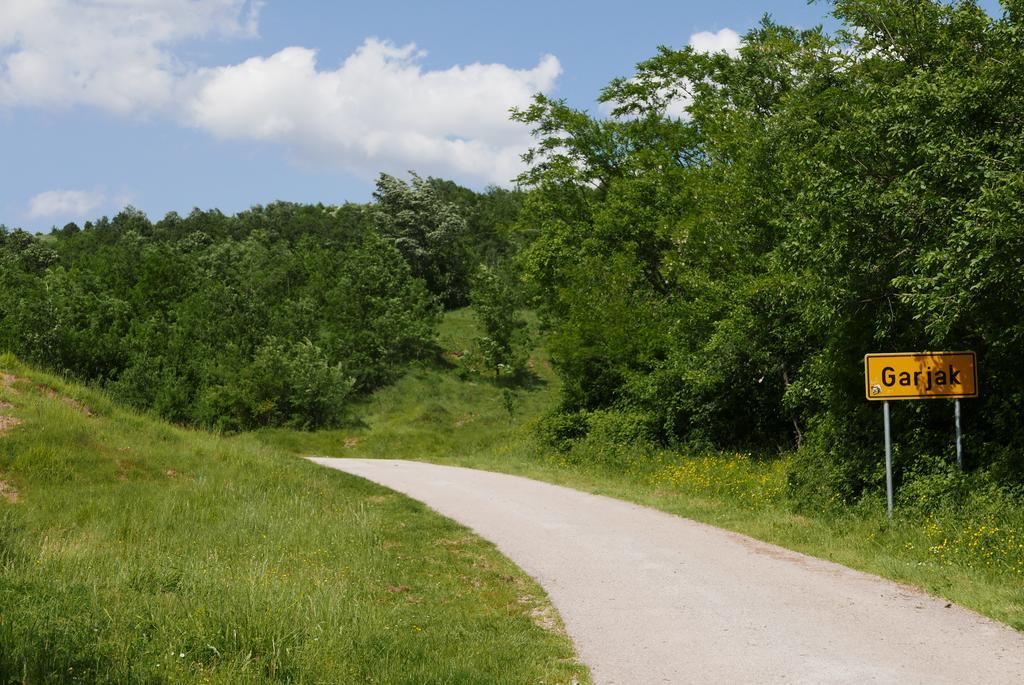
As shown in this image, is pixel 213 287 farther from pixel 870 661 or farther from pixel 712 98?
pixel 870 661

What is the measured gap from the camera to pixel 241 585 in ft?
29.2

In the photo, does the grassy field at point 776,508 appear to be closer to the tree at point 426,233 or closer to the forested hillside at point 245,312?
the forested hillside at point 245,312

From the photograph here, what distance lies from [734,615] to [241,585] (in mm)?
4716

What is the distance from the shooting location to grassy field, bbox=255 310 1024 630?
1009 centimetres

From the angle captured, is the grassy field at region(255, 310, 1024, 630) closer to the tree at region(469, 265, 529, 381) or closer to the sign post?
the sign post

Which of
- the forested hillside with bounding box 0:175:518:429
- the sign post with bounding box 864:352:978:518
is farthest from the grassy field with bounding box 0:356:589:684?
the forested hillside with bounding box 0:175:518:429

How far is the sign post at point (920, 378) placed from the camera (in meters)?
12.9

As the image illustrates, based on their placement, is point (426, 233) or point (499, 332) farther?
point (426, 233)

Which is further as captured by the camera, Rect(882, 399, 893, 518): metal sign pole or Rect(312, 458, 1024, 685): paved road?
Rect(882, 399, 893, 518): metal sign pole

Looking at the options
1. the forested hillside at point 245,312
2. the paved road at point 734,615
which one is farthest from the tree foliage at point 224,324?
the paved road at point 734,615

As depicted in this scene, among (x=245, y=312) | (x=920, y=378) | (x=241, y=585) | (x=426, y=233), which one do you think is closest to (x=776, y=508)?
(x=920, y=378)

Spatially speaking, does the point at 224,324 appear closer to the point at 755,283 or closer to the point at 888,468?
the point at 755,283

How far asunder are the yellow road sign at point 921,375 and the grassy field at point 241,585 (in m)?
6.22

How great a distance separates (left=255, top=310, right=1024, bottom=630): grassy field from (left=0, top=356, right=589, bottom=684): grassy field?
4.26 meters
